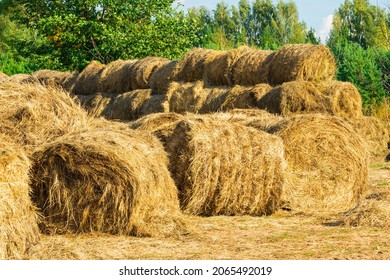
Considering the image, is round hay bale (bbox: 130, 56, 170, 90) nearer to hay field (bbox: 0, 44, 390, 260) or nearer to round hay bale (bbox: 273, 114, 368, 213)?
hay field (bbox: 0, 44, 390, 260)

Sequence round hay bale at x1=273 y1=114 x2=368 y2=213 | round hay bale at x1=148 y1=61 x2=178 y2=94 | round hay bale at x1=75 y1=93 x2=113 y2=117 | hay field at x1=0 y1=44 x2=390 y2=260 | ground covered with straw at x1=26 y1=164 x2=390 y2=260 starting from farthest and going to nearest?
round hay bale at x1=75 y1=93 x2=113 y2=117, round hay bale at x1=148 y1=61 x2=178 y2=94, round hay bale at x1=273 y1=114 x2=368 y2=213, hay field at x1=0 y1=44 x2=390 y2=260, ground covered with straw at x1=26 y1=164 x2=390 y2=260

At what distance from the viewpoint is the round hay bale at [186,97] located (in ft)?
56.5

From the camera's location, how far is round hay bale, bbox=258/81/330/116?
14664 mm

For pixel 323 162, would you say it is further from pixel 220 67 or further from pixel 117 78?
pixel 117 78

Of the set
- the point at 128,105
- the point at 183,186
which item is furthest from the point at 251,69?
the point at 183,186

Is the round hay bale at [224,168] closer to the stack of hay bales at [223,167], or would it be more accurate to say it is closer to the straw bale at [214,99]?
the stack of hay bales at [223,167]

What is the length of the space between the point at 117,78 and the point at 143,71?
4.05ft

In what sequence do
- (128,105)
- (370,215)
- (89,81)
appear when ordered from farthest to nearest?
(89,81) < (128,105) < (370,215)

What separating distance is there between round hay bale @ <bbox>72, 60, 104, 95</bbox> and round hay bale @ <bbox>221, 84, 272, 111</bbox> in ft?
24.2

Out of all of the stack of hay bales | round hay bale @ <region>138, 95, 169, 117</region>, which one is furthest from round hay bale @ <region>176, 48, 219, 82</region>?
the stack of hay bales

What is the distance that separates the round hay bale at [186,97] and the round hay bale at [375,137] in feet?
11.7

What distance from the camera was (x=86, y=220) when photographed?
8.30 metres

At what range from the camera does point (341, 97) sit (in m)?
15.5

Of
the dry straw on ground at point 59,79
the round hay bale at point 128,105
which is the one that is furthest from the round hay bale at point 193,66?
the dry straw on ground at point 59,79
